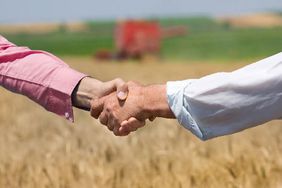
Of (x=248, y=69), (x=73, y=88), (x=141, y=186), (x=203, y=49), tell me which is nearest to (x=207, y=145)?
(x=141, y=186)

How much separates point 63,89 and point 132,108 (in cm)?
18

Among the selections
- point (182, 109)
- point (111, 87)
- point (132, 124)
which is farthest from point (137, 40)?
point (182, 109)

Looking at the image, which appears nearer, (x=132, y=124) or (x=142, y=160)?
(x=132, y=124)

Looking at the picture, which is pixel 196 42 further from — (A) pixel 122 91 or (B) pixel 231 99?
(B) pixel 231 99

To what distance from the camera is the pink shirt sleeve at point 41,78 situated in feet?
7.47

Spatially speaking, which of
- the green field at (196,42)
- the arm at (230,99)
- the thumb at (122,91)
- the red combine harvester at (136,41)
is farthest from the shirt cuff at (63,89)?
the green field at (196,42)

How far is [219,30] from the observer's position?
121 ft

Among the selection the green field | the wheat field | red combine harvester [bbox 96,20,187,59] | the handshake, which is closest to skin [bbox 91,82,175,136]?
the handshake

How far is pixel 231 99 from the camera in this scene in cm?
193

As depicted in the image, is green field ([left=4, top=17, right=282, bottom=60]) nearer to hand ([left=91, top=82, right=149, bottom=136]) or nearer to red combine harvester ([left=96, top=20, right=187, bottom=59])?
red combine harvester ([left=96, top=20, right=187, bottom=59])

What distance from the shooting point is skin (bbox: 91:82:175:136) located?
209 cm

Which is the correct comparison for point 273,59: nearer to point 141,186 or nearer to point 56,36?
point 141,186

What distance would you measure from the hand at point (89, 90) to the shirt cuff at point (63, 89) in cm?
2

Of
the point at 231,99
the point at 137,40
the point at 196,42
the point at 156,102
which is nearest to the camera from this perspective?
the point at 231,99
